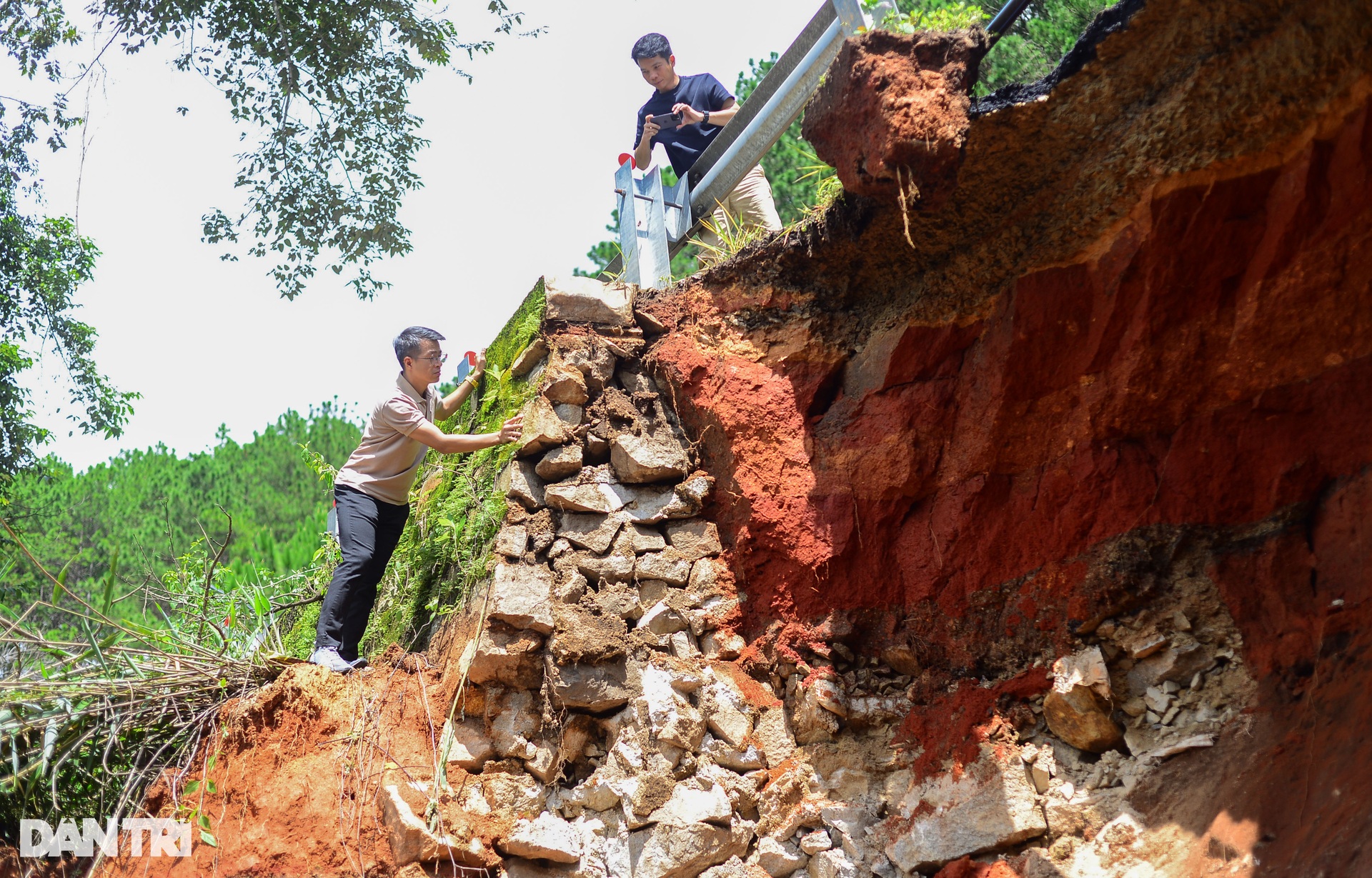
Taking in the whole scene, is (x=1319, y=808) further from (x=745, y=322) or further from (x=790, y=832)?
(x=745, y=322)

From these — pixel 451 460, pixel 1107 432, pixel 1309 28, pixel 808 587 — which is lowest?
pixel 808 587

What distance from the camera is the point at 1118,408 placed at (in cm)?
377

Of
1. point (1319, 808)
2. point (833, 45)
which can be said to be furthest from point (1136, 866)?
point (833, 45)

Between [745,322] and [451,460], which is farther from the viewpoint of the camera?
[451,460]

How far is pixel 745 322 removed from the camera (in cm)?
495

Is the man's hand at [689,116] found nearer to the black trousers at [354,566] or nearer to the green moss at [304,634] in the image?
the black trousers at [354,566]

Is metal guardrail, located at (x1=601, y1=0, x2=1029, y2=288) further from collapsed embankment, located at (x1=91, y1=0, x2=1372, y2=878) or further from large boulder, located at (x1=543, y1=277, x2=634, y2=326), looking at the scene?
collapsed embankment, located at (x1=91, y1=0, x2=1372, y2=878)

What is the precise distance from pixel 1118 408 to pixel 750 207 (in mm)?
2555

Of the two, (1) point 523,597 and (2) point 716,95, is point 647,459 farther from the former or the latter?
(2) point 716,95

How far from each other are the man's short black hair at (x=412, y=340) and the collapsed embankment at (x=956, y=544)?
70 centimetres

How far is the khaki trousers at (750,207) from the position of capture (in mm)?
5523

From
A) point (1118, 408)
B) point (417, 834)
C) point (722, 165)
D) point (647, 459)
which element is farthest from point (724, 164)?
point (417, 834)

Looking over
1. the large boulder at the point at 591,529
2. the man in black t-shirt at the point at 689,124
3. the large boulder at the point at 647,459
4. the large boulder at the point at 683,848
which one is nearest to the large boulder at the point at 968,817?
the large boulder at the point at 683,848

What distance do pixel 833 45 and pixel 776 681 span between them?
2929mm
